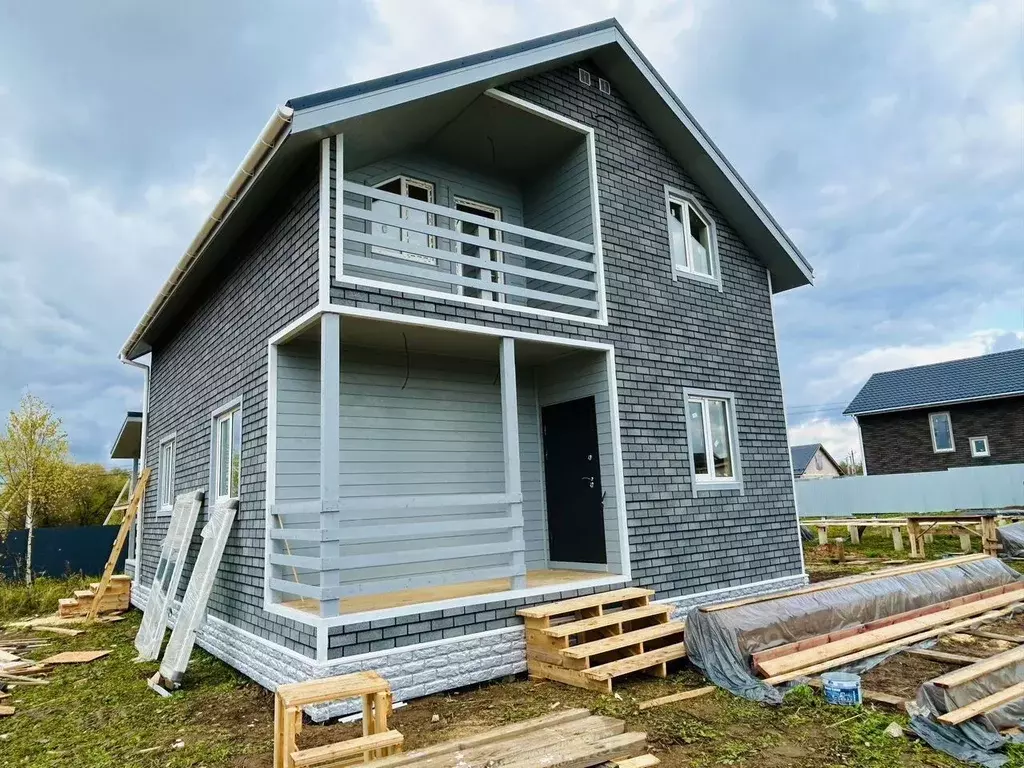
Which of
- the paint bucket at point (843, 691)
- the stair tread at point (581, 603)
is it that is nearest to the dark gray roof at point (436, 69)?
the stair tread at point (581, 603)

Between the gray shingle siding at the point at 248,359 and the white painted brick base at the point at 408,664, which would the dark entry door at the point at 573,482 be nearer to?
the white painted brick base at the point at 408,664

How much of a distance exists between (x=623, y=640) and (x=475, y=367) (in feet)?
13.0

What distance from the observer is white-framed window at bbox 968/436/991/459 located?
79.8ft

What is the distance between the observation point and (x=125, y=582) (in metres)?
12.4

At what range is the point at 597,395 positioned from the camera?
8.19 metres

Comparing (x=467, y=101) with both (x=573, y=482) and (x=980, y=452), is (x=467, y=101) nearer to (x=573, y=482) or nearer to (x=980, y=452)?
(x=573, y=482)

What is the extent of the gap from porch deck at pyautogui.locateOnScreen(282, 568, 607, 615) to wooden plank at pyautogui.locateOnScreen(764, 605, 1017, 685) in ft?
7.63

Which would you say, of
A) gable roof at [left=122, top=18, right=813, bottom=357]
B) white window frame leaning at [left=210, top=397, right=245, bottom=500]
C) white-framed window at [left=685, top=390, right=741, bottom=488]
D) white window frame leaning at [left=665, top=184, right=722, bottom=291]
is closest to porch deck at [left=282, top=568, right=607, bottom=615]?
white-framed window at [left=685, top=390, right=741, bottom=488]

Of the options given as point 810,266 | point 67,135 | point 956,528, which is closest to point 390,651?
point 810,266

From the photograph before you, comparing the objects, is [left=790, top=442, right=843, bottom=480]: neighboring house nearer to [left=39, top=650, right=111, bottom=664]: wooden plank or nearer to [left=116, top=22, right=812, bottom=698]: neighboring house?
[left=116, top=22, right=812, bottom=698]: neighboring house

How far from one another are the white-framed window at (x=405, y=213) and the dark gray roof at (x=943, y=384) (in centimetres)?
2471

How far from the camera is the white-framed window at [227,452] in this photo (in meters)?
7.88

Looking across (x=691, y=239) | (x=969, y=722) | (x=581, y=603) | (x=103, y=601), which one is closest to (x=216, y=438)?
(x=581, y=603)

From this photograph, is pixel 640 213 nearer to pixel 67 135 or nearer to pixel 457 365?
pixel 457 365
